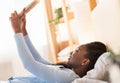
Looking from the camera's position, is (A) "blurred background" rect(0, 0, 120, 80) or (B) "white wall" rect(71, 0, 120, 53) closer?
(B) "white wall" rect(71, 0, 120, 53)

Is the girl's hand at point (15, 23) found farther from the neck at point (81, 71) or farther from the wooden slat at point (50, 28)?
the wooden slat at point (50, 28)

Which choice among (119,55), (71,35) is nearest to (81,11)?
(71,35)

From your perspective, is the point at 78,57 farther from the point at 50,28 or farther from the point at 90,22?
the point at 50,28

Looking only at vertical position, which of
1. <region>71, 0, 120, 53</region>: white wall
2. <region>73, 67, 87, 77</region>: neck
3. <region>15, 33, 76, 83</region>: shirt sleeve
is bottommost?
<region>73, 67, 87, 77</region>: neck

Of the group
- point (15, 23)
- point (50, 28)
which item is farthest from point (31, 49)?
point (50, 28)

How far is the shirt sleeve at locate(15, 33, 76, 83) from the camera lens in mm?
1059

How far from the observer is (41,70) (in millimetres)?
1062

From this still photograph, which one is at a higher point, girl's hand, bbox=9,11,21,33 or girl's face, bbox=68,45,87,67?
girl's hand, bbox=9,11,21,33

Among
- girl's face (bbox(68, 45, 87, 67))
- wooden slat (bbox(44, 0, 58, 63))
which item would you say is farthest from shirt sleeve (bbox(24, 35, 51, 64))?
wooden slat (bbox(44, 0, 58, 63))

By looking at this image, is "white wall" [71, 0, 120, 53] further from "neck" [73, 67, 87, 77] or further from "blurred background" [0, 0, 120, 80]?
"neck" [73, 67, 87, 77]

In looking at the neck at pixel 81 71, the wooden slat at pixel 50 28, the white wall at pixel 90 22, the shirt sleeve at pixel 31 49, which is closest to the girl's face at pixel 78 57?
the neck at pixel 81 71

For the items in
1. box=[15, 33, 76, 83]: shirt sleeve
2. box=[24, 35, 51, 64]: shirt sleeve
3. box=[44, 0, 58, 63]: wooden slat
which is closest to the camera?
box=[15, 33, 76, 83]: shirt sleeve

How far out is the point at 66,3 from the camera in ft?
7.20

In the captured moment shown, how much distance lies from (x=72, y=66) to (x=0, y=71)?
1683 mm
